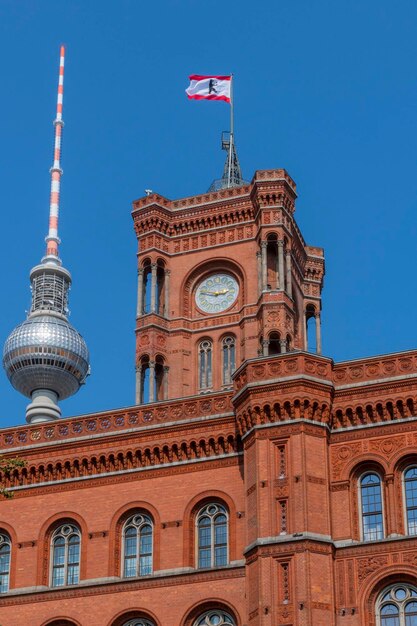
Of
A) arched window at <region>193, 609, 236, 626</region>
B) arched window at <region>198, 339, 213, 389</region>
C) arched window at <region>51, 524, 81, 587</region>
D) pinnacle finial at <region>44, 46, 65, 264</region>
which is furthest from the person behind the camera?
pinnacle finial at <region>44, 46, 65, 264</region>

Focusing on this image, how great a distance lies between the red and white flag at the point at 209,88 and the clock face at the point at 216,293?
1094cm

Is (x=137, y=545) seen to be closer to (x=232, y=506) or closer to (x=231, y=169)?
(x=232, y=506)

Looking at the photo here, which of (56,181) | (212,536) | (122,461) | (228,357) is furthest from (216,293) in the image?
(212,536)

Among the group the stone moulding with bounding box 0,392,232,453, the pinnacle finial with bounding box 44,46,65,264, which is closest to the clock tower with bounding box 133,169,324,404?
the pinnacle finial with bounding box 44,46,65,264

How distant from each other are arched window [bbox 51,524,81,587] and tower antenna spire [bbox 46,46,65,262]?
39339 mm

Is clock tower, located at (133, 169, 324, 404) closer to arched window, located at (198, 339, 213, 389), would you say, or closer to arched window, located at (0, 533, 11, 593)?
arched window, located at (198, 339, 213, 389)

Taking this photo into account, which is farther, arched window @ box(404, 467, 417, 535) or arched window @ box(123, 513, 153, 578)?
arched window @ box(123, 513, 153, 578)

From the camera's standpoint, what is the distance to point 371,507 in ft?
141

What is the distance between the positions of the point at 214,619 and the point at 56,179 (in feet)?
175

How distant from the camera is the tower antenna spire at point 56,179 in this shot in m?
86.2

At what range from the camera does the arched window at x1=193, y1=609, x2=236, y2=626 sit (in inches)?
1710

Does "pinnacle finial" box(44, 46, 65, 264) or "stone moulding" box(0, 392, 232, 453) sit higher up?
"pinnacle finial" box(44, 46, 65, 264)

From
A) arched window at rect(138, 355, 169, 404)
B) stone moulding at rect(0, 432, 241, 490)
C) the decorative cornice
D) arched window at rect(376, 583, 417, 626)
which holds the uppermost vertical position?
arched window at rect(138, 355, 169, 404)

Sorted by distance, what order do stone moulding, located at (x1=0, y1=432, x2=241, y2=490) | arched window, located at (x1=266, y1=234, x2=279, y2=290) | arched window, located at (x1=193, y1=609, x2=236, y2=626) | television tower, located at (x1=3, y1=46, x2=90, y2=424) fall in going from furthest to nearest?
1. arched window, located at (x1=266, y1=234, x2=279, y2=290)
2. television tower, located at (x1=3, y1=46, x2=90, y2=424)
3. stone moulding, located at (x1=0, y1=432, x2=241, y2=490)
4. arched window, located at (x1=193, y1=609, x2=236, y2=626)
